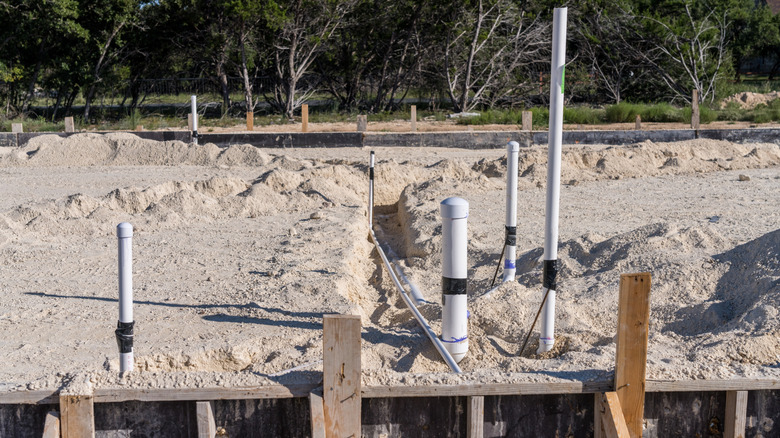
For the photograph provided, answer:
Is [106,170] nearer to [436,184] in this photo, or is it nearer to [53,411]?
[436,184]

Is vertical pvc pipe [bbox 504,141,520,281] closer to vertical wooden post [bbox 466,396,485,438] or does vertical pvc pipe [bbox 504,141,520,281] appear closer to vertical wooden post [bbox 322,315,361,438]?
vertical wooden post [bbox 466,396,485,438]

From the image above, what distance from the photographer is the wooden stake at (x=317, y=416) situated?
3.81 meters

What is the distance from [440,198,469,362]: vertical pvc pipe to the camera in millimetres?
4707

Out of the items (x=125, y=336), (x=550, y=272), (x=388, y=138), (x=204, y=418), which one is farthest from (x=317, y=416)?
(x=388, y=138)

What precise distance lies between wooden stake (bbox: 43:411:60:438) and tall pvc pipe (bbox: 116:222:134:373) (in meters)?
0.55

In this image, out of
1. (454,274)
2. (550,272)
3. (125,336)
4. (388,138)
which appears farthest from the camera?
(388,138)

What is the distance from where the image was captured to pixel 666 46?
2702cm

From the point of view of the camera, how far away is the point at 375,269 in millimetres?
8688

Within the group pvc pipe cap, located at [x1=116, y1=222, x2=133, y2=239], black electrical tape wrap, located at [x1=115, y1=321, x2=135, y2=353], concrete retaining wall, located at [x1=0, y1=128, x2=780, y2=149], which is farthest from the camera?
concrete retaining wall, located at [x1=0, y1=128, x2=780, y2=149]

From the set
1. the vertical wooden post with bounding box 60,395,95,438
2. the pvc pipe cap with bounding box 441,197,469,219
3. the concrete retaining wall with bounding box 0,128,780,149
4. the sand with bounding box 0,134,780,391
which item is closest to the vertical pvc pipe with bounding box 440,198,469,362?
the pvc pipe cap with bounding box 441,197,469,219

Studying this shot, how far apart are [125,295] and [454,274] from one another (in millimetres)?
1906

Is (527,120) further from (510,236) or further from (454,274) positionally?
(454,274)

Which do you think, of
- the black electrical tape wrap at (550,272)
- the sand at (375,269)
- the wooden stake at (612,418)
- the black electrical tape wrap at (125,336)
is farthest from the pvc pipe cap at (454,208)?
the black electrical tape wrap at (125,336)

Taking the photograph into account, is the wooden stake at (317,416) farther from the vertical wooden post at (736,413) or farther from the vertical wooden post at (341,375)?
the vertical wooden post at (736,413)
